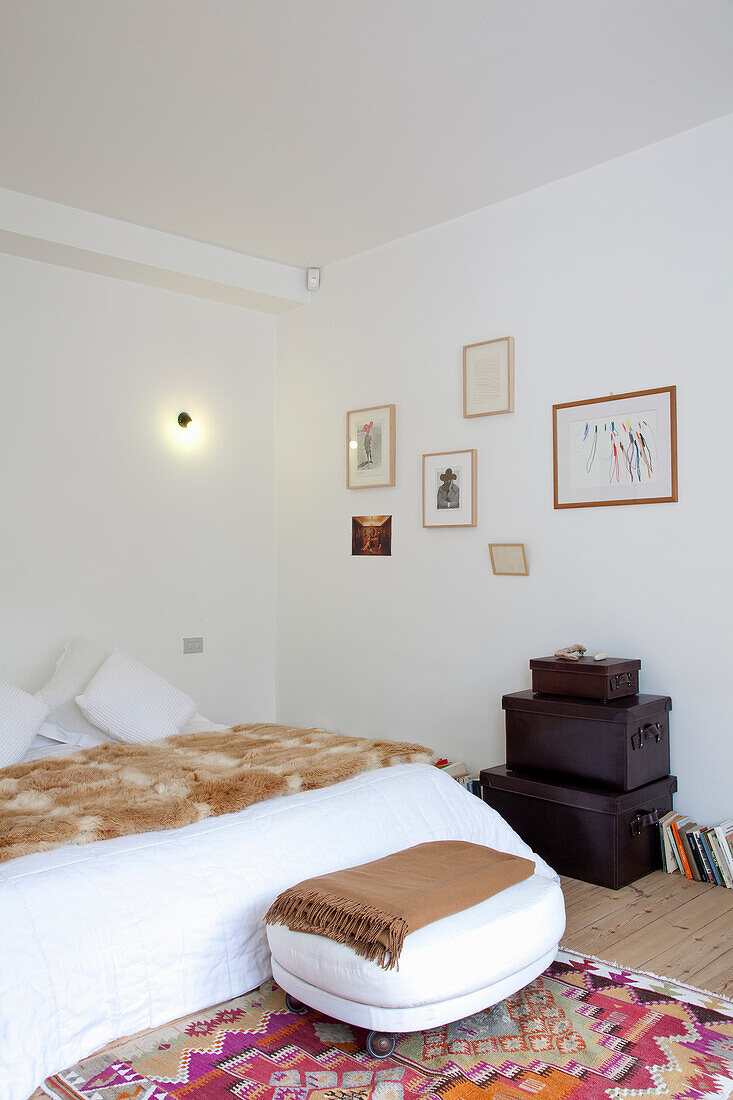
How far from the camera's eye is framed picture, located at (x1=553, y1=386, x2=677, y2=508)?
3457mm

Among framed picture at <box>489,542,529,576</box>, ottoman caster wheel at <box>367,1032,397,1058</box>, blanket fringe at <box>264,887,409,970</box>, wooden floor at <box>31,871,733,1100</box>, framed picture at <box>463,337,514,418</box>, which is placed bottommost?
Answer: wooden floor at <box>31,871,733,1100</box>

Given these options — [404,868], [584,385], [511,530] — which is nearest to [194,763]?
[404,868]

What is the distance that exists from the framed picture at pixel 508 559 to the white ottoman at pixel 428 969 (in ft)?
6.41

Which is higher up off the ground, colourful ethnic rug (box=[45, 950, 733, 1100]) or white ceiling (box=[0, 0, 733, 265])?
white ceiling (box=[0, 0, 733, 265])

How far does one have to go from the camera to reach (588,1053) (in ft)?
6.61

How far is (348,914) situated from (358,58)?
267 centimetres

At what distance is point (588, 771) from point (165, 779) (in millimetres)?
1565

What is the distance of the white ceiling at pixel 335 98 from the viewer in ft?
8.91

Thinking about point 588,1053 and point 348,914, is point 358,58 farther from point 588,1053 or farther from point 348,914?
point 588,1053

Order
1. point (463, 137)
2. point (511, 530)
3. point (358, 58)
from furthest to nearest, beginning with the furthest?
point (511, 530)
point (463, 137)
point (358, 58)

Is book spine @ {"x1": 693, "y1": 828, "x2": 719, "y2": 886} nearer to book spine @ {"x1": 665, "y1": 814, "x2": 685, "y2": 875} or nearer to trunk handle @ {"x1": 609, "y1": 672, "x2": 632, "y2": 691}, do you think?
book spine @ {"x1": 665, "y1": 814, "x2": 685, "y2": 875}

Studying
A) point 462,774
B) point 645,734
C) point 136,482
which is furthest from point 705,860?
point 136,482

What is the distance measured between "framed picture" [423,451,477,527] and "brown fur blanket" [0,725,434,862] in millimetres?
1329

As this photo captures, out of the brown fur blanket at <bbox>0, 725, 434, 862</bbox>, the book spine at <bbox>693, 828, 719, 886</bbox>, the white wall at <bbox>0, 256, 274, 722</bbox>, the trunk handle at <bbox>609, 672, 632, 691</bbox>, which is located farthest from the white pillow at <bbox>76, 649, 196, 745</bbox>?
the book spine at <bbox>693, 828, 719, 886</bbox>
